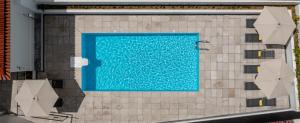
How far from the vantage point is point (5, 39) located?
615 inches

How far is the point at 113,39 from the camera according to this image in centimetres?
1942

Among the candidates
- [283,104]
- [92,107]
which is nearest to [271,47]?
[283,104]

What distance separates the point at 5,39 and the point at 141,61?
775 cm

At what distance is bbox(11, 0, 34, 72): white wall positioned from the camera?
633 inches

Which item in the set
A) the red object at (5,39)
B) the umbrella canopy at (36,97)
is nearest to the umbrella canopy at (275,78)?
the umbrella canopy at (36,97)

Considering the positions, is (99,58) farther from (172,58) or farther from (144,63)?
(172,58)

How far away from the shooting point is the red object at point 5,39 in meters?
15.6

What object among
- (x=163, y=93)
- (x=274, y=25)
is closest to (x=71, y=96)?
(x=163, y=93)

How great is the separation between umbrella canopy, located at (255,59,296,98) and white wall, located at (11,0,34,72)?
13.3m

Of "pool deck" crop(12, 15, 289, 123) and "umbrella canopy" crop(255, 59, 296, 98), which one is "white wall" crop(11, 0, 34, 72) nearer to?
"pool deck" crop(12, 15, 289, 123)

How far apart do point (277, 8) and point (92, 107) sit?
1243 cm

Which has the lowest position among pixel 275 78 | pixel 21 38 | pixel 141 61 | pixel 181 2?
pixel 275 78

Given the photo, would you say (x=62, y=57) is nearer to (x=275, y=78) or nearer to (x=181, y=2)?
(x=181, y=2)

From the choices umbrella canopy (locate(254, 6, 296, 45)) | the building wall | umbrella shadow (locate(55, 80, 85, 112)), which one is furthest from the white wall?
umbrella canopy (locate(254, 6, 296, 45))
